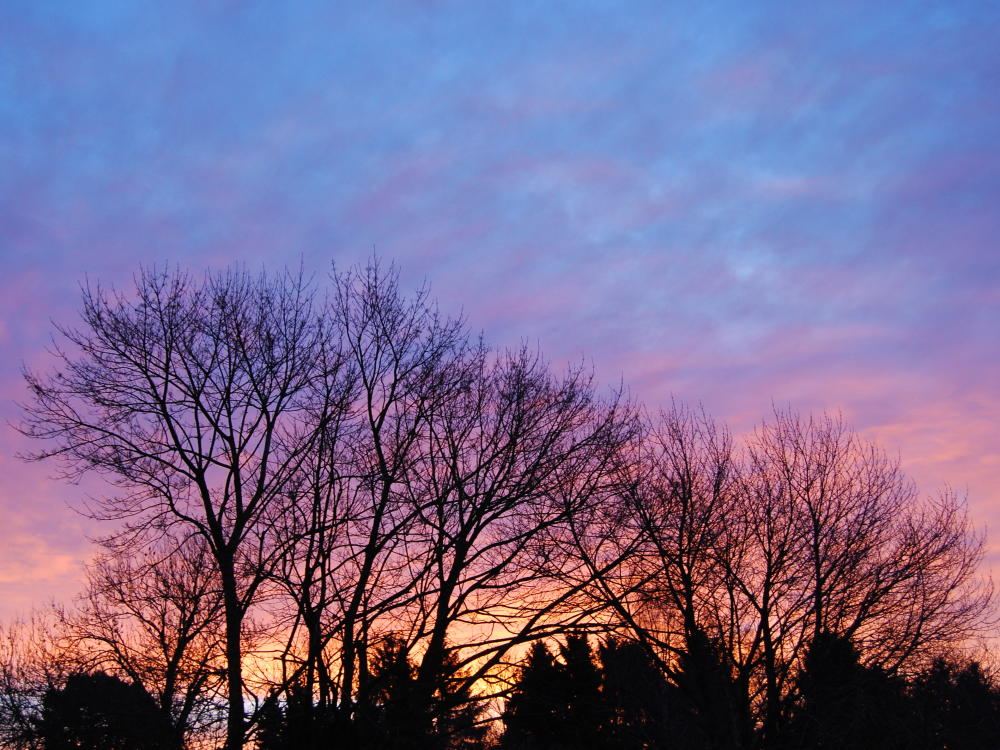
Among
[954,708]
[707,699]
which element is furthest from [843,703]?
[954,708]

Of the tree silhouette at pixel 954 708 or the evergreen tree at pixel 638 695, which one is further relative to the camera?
the evergreen tree at pixel 638 695

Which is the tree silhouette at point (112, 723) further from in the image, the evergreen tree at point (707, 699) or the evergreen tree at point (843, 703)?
the evergreen tree at point (843, 703)

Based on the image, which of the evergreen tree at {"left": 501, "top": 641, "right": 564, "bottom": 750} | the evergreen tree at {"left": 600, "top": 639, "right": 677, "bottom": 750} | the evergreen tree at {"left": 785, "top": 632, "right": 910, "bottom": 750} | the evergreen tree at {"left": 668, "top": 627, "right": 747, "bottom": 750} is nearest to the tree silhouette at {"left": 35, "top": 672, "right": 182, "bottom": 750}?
the evergreen tree at {"left": 501, "top": 641, "right": 564, "bottom": 750}

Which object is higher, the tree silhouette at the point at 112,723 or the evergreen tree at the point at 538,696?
the tree silhouette at the point at 112,723

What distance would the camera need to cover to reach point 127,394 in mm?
15477

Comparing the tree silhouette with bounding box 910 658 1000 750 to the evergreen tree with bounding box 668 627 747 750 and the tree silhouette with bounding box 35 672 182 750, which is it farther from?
the tree silhouette with bounding box 35 672 182 750

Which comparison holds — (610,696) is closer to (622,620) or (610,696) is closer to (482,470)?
(622,620)

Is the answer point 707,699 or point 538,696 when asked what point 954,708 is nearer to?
point 707,699

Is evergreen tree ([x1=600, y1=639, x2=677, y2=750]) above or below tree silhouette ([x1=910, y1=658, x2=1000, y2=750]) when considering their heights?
above

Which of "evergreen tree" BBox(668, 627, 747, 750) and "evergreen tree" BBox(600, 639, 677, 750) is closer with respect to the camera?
"evergreen tree" BBox(668, 627, 747, 750)

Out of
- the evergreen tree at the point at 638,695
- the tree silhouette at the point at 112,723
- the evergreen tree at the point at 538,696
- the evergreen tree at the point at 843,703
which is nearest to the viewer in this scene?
the evergreen tree at the point at 538,696

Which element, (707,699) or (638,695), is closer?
(707,699)

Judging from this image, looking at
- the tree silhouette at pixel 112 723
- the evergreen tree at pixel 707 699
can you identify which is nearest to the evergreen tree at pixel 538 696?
the evergreen tree at pixel 707 699

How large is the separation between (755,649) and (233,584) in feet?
43.6
